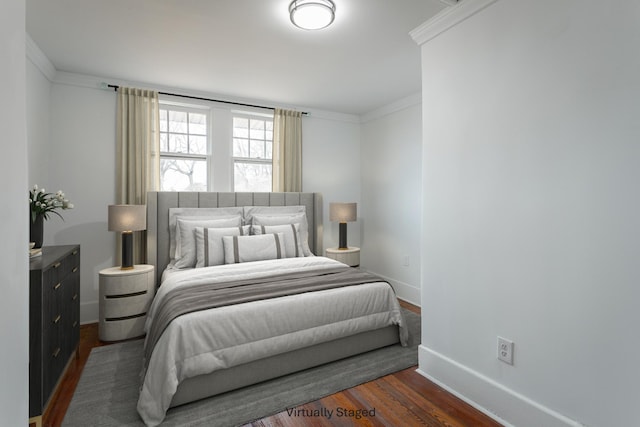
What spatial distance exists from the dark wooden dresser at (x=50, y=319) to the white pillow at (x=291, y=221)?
173 cm

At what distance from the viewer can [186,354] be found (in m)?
1.97

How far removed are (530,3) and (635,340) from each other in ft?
5.47

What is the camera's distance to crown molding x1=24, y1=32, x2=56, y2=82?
8.65 ft

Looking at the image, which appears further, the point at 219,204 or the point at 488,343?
the point at 219,204

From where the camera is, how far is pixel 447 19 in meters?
2.12

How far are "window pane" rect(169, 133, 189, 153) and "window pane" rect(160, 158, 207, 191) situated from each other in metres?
0.12

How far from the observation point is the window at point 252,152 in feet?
14.0

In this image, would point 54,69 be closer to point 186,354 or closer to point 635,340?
point 186,354

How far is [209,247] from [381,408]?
2.13m

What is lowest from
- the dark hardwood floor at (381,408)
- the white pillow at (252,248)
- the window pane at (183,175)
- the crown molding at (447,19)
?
the dark hardwood floor at (381,408)

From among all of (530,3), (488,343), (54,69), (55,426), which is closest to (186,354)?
(55,426)

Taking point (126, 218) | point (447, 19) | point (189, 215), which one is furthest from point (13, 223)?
point (189, 215)

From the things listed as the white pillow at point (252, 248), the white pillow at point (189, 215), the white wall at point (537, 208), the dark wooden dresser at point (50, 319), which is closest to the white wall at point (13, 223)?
the dark wooden dresser at point (50, 319)

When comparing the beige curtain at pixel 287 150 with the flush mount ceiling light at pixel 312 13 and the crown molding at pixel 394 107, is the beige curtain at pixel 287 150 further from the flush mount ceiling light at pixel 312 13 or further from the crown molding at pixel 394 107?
the flush mount ceiling light at pixel 312 13
